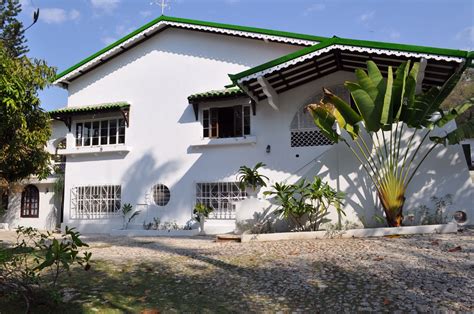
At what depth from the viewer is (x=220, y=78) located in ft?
46.5

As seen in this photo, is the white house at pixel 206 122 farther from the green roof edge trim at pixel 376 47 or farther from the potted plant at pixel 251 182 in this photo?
the potted plant at pixel 251 182

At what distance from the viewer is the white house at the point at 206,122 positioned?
35.9 ft

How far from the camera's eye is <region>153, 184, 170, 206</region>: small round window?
47.1 ft

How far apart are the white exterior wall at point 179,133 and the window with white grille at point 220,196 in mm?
282

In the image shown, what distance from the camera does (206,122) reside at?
1420 centimetres

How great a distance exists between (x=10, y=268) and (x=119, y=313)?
4.16ft

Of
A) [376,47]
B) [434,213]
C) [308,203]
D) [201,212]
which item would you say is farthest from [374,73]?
[201,212]

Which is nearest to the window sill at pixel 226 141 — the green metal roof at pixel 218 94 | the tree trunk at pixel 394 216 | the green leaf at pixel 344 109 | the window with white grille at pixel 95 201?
the green metal roof at pixel 218 94

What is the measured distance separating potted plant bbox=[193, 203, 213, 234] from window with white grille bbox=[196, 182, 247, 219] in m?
0.43

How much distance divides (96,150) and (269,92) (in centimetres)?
765

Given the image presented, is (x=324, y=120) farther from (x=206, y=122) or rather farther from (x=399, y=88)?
(x=206, y=122)

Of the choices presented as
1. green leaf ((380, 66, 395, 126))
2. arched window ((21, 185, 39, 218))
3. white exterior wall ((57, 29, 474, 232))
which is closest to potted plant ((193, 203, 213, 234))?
white exterior wall ((57, 29, 474, 232))

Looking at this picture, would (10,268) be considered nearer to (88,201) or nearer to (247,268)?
(247,268)

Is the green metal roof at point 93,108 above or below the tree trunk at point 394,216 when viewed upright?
above
